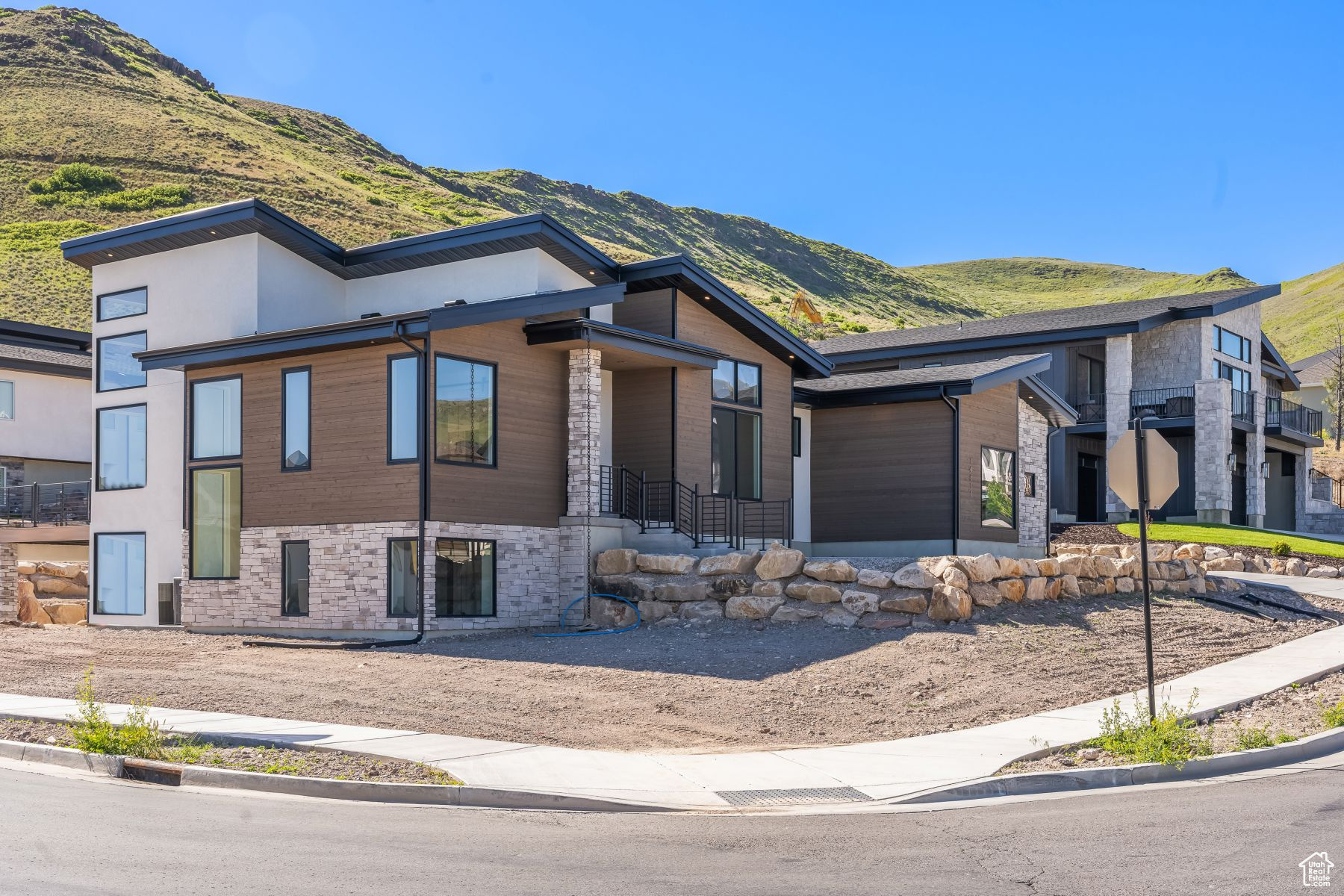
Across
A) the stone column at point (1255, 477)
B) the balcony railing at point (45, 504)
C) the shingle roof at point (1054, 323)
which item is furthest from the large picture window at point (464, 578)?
the stone column at point (1255, 477)

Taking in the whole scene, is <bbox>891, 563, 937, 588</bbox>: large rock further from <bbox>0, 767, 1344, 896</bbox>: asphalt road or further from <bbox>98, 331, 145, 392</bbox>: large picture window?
<bbox>98, 331, 145, 392</bbox>: large picture window

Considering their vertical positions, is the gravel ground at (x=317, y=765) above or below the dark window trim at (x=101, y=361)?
below

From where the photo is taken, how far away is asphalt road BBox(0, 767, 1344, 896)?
7047 millimetres

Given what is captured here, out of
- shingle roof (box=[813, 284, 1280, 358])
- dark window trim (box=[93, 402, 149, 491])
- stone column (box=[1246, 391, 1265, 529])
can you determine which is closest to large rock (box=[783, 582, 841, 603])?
dark window trim (box=[93, 402, 149, 491])

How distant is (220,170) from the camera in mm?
91375

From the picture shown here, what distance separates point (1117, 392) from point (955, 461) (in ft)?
48.8

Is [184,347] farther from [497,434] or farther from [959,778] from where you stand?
[959,778]

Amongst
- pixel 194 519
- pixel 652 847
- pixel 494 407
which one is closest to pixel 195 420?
pixel 194 519

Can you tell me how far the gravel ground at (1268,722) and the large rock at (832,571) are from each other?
18.6 feet

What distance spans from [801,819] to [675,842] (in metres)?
1.27

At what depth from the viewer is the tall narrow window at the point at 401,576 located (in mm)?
19984

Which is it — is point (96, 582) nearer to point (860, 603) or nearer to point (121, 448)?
point (121, 448)

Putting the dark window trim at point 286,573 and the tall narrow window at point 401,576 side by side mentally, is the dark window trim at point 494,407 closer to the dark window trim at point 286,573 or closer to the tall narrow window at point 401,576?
the tall narrow window at point 401,576

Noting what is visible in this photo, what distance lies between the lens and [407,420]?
2014 cm
